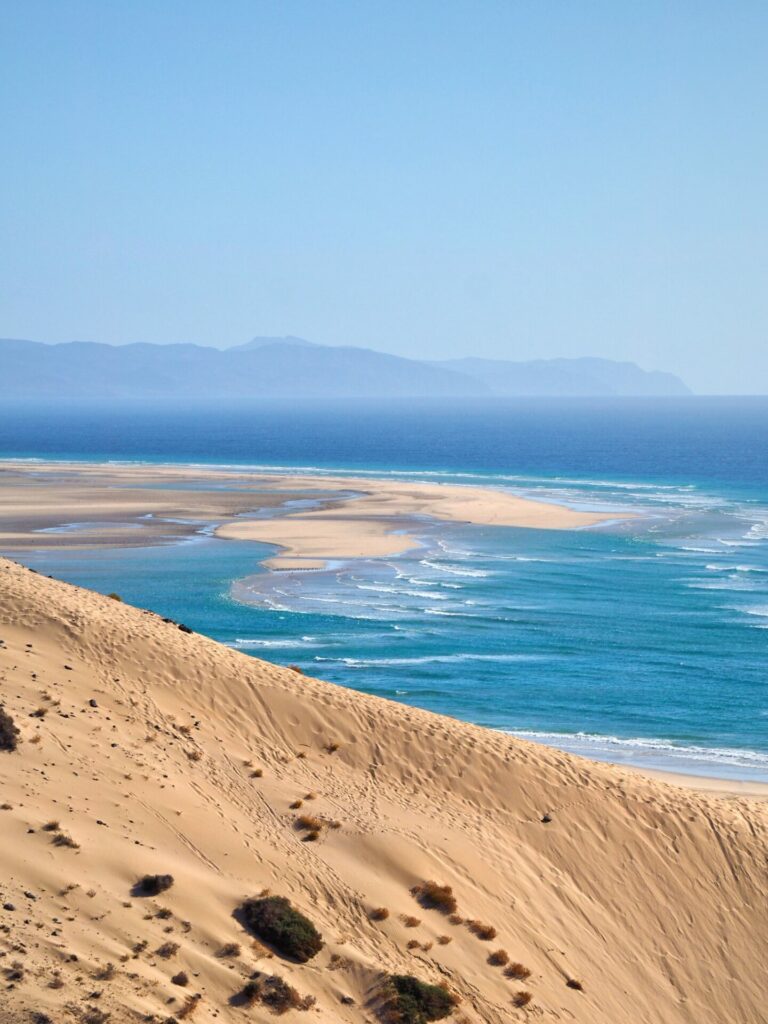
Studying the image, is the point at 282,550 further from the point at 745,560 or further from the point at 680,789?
the point at 680,789

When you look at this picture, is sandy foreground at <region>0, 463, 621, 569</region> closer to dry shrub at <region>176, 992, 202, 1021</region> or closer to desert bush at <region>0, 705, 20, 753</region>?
desert bush at <region>0, 705, 20, 753</region>

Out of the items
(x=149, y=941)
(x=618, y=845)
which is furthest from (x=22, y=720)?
(x=618, y=845)

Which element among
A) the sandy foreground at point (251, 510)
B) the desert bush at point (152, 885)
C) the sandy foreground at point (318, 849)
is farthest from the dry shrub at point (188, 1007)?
the sandy foreground at point (251, 510)

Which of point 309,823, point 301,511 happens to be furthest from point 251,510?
point 309,823

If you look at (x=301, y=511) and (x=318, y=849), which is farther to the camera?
(x=301, y=511)

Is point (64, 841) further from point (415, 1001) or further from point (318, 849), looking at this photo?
point (415, 1001)

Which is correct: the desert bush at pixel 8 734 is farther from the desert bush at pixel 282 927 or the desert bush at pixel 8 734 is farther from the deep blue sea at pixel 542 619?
the deep blue sea at pixel 542 619
